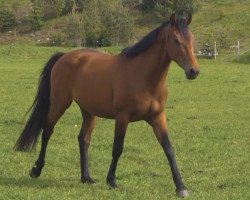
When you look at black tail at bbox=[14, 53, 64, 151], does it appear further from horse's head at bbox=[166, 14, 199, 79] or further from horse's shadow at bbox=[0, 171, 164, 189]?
horse's head at bbox=[166, 14, 199, 79]

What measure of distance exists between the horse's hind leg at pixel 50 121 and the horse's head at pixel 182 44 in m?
2.20

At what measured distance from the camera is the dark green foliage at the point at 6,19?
7338cm

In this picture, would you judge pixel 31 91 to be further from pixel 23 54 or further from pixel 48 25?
pixel 48 25

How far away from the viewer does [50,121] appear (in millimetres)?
8898

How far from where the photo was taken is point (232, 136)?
12.6 metres

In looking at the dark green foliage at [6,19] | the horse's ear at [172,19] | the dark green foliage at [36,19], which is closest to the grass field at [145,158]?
the horse's ear at [172,19]

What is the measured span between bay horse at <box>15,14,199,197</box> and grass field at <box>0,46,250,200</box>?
0.41m

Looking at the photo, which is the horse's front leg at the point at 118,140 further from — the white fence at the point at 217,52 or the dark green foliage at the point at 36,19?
the dark green foliage at the point at 36,19

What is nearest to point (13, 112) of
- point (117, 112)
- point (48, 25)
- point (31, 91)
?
point (31, 91)

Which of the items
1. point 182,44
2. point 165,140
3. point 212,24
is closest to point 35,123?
point 165,140

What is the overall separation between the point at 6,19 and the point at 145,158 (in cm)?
6679

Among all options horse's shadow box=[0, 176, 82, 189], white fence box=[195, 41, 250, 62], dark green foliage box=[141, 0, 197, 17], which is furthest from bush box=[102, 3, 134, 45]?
horse's shadow box=[0, 176, 82, 189]

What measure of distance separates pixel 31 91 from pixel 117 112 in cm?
1477

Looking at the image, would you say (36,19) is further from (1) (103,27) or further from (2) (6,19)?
(1) (103,27)
